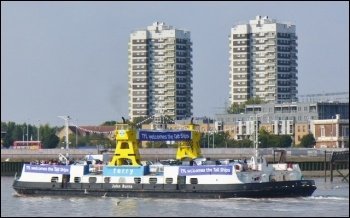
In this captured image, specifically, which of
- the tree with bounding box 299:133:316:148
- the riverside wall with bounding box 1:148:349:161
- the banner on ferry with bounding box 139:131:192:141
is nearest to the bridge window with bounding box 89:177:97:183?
the banner on ferry with bounding box 139:131:192:141

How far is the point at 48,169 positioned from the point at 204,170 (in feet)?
37.3

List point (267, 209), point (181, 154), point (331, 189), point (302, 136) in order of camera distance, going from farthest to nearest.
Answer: point (302, 136)
point (331, 189)
point (181, 154)
point (267, 209)

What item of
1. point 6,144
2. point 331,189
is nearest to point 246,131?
point 6,144

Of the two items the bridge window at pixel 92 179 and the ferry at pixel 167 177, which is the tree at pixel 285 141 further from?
the bridge window at pixel 92 179

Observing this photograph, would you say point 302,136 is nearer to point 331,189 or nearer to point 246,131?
point 246,131

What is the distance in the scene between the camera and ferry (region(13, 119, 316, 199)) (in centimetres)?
7388

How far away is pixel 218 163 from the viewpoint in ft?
250

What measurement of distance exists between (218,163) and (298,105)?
105 meters

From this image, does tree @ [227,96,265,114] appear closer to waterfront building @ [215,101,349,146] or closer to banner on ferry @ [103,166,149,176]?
waterfront building @ [215,101,349,146]

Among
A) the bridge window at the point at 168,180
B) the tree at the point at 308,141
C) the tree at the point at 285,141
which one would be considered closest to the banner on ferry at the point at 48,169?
the bridge window at the point at 168,180

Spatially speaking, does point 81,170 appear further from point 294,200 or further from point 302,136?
point 302,136

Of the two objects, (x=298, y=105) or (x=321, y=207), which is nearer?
(x=321, y=207)

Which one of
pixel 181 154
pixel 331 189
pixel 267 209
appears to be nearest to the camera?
pixel 267 209

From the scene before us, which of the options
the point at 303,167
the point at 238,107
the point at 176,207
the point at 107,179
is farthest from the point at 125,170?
the point at 238,107
